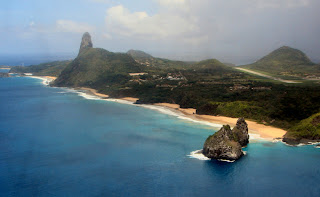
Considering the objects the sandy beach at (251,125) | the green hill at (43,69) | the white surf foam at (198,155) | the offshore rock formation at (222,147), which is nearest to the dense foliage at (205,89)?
the sandy beach at (251,125)


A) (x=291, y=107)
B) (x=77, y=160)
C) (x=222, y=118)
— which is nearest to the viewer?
(x=77, y=160)

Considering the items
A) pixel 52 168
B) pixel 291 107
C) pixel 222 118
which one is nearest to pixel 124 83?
pixel 222 118

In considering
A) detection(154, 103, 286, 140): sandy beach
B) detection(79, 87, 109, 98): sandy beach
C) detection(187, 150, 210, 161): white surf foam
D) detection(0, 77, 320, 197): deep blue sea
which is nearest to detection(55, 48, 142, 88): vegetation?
detection(79, 87, 109, 98): sandy beach

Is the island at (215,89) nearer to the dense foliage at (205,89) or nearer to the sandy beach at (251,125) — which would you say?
the dense foliage at (205,89)

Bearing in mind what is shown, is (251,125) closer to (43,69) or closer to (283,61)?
(283,61)

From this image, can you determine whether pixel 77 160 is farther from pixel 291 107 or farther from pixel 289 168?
pixel 291 107

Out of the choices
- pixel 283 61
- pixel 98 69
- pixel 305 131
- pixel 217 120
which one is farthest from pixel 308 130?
pixel 283 61
